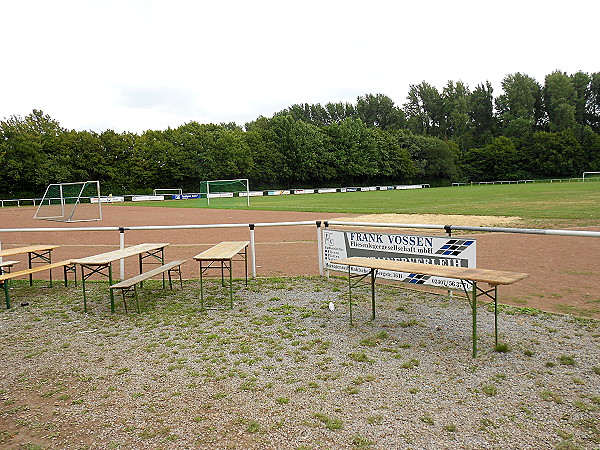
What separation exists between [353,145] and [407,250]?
73.1 m

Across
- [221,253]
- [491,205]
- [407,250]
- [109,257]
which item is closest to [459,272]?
[407,250]

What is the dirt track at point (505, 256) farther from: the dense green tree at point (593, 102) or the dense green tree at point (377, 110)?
the dense green tree at point (593, 102)

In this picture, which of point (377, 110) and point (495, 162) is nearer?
point (495, 162)

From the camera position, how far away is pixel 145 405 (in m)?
3.79

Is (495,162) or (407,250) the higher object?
(495,162)

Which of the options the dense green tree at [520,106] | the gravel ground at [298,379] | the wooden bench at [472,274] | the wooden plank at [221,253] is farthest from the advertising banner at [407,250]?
the dense green tree at [520,106]

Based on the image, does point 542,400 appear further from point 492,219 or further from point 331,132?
point 331,132

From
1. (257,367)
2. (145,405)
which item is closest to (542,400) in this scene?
(257,367)

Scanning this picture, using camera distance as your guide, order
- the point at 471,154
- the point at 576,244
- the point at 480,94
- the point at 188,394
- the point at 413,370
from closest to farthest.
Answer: the point at 188,394, the point at 413,370, the point at 576,244, the point at 471,154, the point at 480,94

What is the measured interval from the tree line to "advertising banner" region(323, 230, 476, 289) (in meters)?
56.6

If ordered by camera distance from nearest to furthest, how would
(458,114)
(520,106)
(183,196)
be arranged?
(183,196) < (520,106) < (458,114)

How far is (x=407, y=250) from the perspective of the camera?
7023 millimetres

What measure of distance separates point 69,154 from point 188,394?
62.6 m

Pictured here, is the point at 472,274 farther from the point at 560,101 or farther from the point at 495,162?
the point at 560,101
